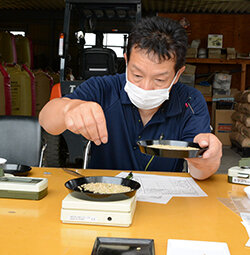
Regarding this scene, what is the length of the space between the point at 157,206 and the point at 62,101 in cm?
64

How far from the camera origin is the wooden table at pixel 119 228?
1.03 meters

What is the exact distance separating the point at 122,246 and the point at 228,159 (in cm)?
569

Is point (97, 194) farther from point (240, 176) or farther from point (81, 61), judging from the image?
point (81, 61)

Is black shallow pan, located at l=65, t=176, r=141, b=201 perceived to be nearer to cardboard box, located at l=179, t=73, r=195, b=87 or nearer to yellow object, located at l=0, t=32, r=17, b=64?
yellow object, located at l=0, t=32, r=17, b=64

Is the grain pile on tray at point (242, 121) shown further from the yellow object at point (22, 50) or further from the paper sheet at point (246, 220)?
the paper sheet at point (246, 220)

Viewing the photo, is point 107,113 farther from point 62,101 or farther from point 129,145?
point 62,101

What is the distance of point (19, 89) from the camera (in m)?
5.80

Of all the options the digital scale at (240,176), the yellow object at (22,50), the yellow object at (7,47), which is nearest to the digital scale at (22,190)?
the digital scale at (240,176)

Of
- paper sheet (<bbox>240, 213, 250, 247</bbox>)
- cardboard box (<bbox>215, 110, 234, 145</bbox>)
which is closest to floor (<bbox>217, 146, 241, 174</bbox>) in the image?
cardboard box (<bbox>215, 110, 234, 145</bbox>)

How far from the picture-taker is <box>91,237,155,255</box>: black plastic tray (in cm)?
97

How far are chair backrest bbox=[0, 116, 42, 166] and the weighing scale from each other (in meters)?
1.24

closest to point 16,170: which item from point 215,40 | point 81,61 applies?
point 81,61

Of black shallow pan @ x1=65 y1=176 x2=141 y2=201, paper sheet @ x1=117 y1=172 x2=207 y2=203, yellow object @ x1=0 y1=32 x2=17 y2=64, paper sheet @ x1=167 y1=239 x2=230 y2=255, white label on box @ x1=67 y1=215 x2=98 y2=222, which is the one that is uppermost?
yellow object @ x1=0 y1=32 x2=17 y2=64

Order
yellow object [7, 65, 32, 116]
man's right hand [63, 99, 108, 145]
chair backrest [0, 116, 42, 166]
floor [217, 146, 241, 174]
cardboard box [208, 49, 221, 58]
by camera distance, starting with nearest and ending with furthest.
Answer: man's right hand [63, 99, 108, 145] < chair backrest [0, 116, 42, 166] < floor [217, 146, 241, 174] < yellow object [7, 65, 32, 116] < cardboard box [208, 49, 221, 58]
